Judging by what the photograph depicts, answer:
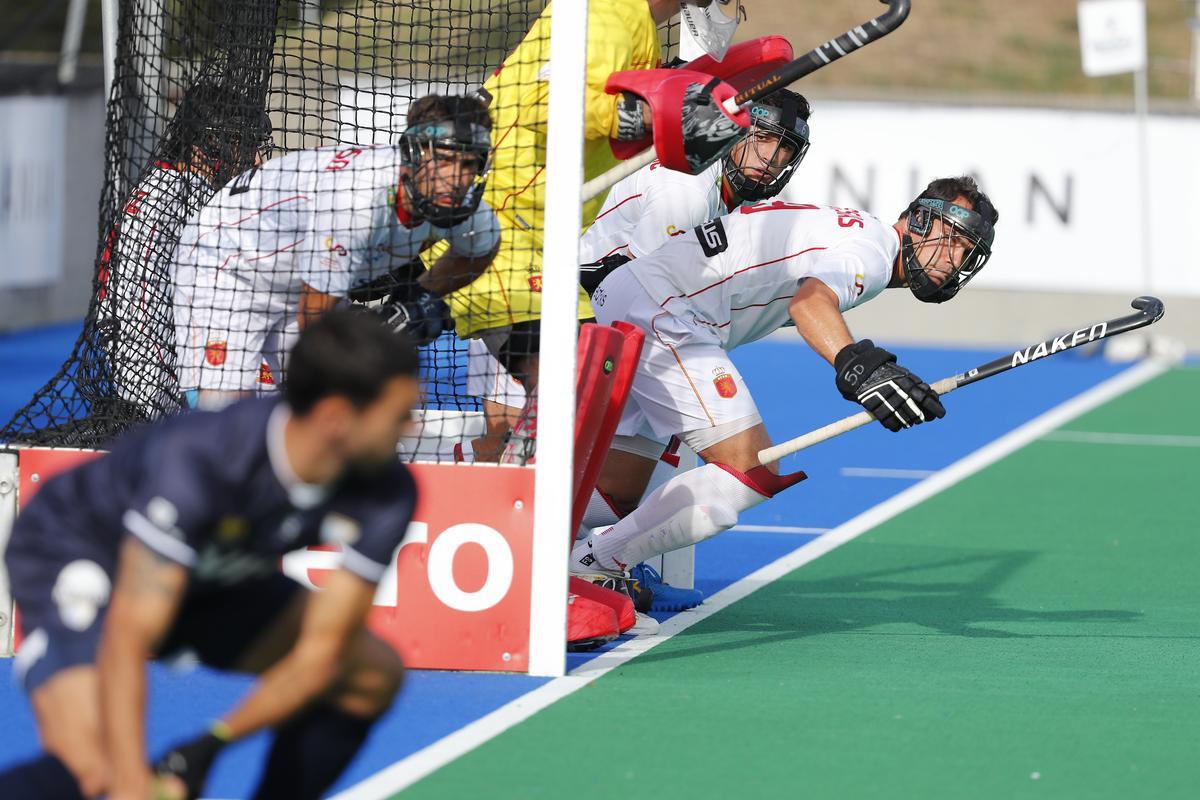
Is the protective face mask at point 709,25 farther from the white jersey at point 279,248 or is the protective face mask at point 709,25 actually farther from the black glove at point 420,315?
the black glove at point 420,315

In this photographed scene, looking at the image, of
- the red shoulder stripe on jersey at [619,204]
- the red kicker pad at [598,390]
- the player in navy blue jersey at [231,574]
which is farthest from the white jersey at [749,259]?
the player in navy blue jersey at [231,574]

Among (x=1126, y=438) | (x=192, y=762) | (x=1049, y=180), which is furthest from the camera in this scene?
(x=1049, y=180)

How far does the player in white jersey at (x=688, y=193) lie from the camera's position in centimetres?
598

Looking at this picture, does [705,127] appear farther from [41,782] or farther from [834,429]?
[41,782]

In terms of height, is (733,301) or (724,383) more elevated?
(733,301)

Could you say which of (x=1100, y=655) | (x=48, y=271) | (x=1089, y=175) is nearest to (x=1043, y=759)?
(x=1100, y=655)

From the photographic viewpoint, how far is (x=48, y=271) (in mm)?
15336

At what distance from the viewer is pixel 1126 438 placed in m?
10.6

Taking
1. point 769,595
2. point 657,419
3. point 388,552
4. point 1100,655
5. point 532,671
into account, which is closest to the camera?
point 388,552

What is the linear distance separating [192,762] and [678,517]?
2.86m

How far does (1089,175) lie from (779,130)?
32.3ft

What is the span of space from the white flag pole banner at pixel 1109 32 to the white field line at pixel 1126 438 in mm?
5039

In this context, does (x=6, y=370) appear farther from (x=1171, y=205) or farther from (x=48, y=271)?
(x=1171, y=205)

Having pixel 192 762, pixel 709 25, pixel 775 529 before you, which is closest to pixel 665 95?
pixel 709 25
